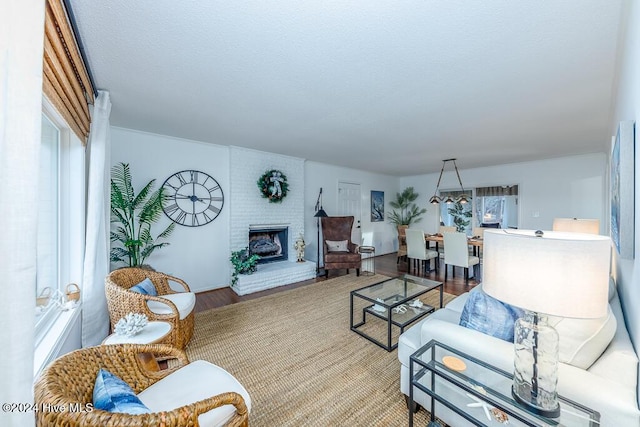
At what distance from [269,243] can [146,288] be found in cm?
253

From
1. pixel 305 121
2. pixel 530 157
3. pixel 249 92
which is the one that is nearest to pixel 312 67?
pixel 249 92

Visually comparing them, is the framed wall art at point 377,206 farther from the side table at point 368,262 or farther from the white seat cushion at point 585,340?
the white seat cushion at point 585,340

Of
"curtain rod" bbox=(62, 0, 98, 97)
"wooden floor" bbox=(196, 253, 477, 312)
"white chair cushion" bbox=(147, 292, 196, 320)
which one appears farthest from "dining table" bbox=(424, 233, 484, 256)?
"curtain rod" bbox=(62, 0, 98, 97)

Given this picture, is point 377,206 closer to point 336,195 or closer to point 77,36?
point 336,195

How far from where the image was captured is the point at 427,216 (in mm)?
7035

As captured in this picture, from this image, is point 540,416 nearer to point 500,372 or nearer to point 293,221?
point 500,372

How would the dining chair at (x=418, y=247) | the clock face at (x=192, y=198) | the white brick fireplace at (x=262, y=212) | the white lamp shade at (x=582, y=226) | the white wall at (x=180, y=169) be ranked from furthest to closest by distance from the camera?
the dining chair at (x=418, y=247), the white brick fireplace at (x=262, y=212), the clock face at (x=192, y=198), the white wall at (x=180, y=169), the white lamp shade at (x=582, y=226)

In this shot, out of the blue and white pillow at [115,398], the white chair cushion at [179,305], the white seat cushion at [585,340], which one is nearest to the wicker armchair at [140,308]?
the white chair cushion at [179,305]

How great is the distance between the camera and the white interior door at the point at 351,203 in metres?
6.11

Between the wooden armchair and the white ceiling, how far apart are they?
2.38 metres

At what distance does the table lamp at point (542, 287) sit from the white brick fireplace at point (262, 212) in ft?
11.3

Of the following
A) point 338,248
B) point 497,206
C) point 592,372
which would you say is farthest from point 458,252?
point 592,372

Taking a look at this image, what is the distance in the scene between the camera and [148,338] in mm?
1726

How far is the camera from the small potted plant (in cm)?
392
